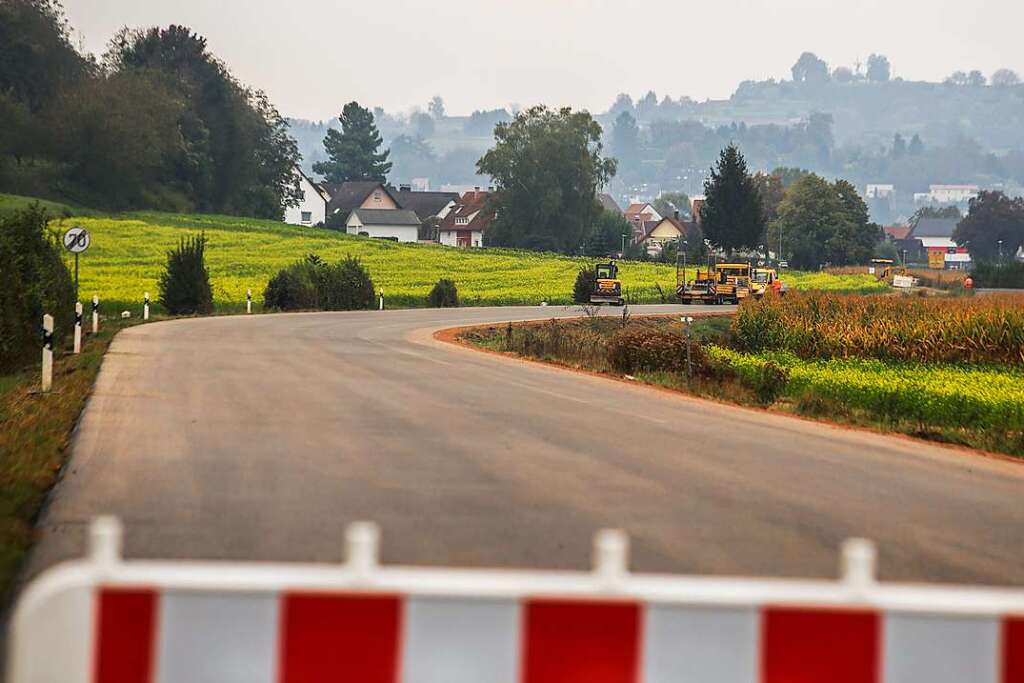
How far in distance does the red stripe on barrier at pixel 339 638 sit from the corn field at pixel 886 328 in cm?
2770

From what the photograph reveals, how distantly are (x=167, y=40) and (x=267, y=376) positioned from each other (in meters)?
101

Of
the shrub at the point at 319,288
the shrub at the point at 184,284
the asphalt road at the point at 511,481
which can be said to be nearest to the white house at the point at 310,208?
the shrub at the point at 319,288

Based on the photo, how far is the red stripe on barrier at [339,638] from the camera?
3.86m

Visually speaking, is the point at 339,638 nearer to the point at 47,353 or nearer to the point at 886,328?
the point at 47,353

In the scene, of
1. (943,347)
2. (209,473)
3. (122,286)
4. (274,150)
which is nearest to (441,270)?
(122,286)

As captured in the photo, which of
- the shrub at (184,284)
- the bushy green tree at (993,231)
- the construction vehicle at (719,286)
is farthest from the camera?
the bushy green tree at (993,231)

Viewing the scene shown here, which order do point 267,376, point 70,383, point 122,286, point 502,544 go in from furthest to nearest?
point 122,286 → point 267,376 → point 70,383 → point 502,544

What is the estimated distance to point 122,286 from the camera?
194 ft

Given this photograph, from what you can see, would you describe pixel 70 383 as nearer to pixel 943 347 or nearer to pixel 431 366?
pixel 431 366

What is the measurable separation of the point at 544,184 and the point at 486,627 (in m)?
124

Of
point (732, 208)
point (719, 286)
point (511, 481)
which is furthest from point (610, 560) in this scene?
point (732, 208)

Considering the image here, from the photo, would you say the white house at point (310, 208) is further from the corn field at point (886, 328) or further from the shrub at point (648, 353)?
the shrub at point (648, 353)

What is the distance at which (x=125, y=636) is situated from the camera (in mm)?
3885

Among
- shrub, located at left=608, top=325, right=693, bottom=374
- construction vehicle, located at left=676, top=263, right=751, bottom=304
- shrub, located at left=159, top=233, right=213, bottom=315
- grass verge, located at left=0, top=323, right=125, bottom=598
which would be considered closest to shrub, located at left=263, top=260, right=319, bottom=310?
shrub, located at left=159, top=233, right=213, bottom=315
